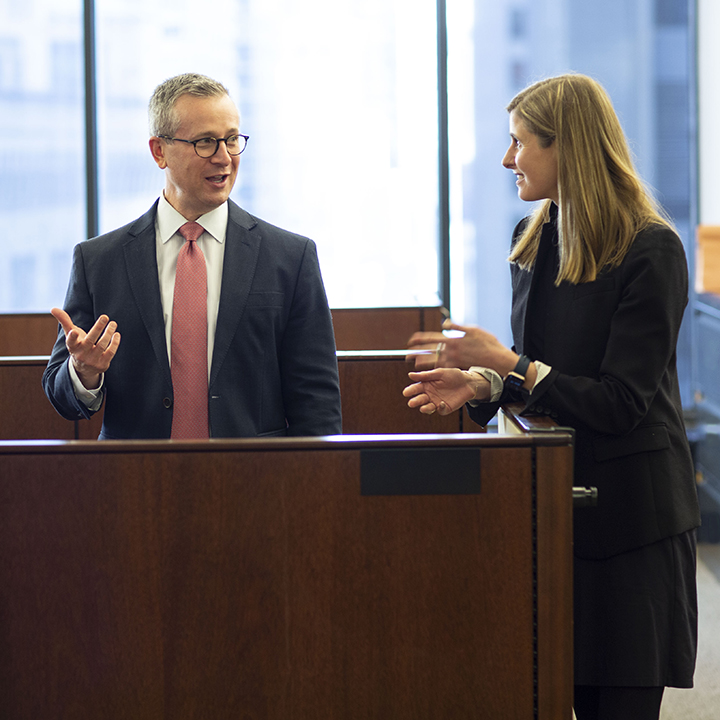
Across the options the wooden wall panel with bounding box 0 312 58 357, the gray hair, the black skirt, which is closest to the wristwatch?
the black skirt

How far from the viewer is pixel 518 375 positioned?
1386mm

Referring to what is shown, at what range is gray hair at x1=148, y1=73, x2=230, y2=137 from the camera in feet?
6.07

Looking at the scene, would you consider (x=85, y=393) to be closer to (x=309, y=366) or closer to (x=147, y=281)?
(x=147, y=281)

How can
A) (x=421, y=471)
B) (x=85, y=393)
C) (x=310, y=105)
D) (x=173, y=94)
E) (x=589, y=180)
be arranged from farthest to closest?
(x=310, y=105) → (x=173, y=94) → (x=85, y=393) → (x=589, y=180) → (x=421, y=471)

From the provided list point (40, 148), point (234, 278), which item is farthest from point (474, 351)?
point (40, 148)

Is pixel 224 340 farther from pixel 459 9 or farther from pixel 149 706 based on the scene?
pixel 459 9

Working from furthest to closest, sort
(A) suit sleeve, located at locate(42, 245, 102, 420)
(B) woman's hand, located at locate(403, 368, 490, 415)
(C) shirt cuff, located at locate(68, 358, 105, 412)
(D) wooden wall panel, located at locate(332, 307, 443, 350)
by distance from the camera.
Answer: (D) wooden wall panel, located at locate(332, 307, 443, 350) < (A) suit sleeve, located at locate(42, 245, 102, 420) < (C) shirt cuff, located at locate(68, 358, 105, 412) < (B) woman's hand, located at locate(403, 368, 490, 415)

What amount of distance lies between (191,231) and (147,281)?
158mm

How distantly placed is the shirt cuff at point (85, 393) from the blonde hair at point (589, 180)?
35.4 inches

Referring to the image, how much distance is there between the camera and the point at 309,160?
4695 mm

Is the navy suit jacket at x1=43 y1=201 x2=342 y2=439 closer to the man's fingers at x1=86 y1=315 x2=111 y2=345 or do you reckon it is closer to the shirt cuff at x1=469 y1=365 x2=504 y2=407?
the man's fingers at x1=86 y1=315 x2=111 y2=345

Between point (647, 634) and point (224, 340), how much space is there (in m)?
0.95

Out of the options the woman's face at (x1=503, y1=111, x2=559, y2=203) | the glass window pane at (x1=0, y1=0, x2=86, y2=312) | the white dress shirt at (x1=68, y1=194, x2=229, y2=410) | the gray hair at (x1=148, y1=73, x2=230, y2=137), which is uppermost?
the glass window pane at (x1=0, y1=0, x2=86, y2=312)

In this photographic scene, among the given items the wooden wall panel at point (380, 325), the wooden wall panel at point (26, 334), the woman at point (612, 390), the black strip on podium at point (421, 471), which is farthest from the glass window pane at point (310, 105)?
the black strip on podium at point (421, 471)
